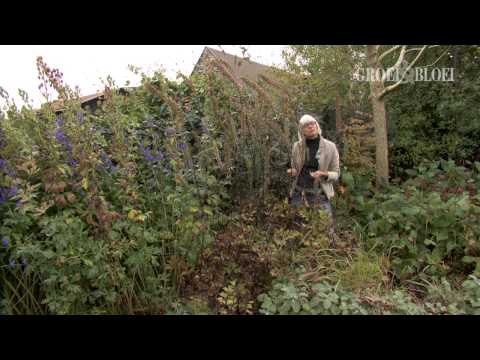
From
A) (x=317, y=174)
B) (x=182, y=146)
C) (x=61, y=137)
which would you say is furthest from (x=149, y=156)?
(x=317, y=174)

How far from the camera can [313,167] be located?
3852 mm

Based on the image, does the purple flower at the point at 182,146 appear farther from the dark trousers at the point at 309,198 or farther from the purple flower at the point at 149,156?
the dark trousers at the point at 309,198

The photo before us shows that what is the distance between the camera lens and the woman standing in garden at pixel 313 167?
3541mm

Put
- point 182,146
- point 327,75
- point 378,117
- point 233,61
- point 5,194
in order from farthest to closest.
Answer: point 327,75, point 378,117, point 233,61, point 182,146, point 5,194

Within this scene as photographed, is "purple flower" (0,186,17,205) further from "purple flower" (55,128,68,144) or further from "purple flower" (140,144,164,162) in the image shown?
"purple flower" (140,144,164,162)

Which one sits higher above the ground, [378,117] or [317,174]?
[378,117]

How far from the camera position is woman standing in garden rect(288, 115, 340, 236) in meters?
3.54

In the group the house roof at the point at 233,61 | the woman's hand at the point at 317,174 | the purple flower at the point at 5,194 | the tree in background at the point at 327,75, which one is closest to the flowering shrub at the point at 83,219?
the purple flower at the point at 5,194

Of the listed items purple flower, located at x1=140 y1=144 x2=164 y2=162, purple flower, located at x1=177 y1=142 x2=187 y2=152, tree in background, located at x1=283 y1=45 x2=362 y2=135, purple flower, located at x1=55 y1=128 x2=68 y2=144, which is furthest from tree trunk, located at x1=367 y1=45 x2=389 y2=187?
purple flower, located at x1=55 y1=128 x2=68 y2=144

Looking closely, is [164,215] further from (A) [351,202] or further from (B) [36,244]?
(A) [351,202]

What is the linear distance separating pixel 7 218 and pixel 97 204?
60cm

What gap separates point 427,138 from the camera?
6.13 m

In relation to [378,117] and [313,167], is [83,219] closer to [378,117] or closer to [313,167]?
[313,167]

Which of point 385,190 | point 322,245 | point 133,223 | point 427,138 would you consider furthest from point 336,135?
point 133,223
